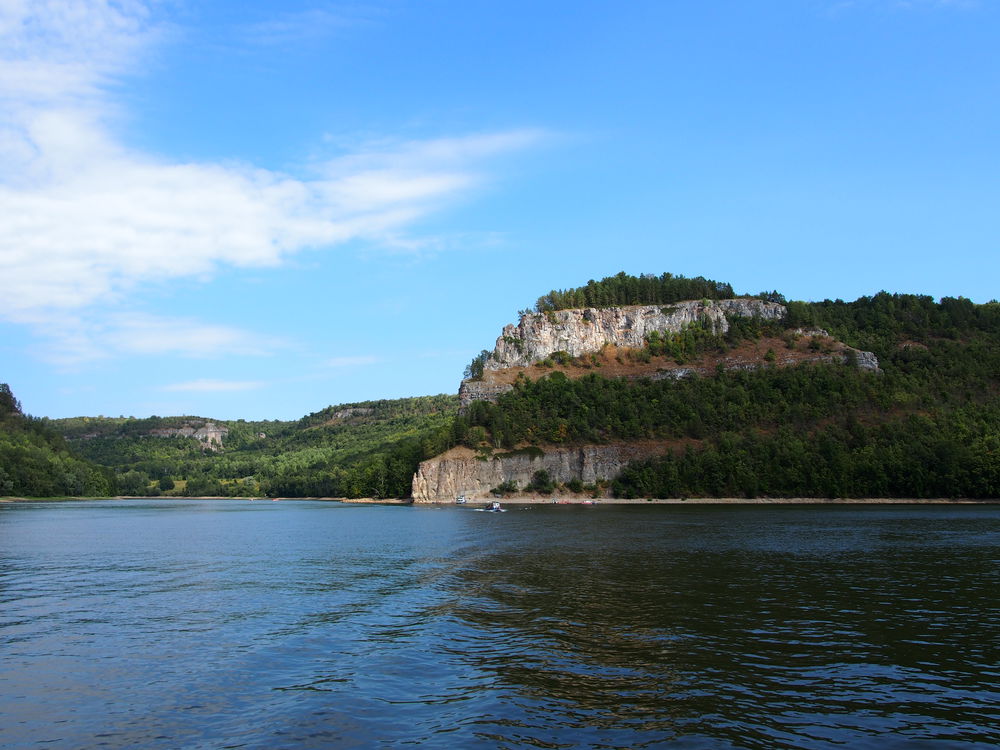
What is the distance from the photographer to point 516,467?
154m

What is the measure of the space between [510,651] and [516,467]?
13148 cm

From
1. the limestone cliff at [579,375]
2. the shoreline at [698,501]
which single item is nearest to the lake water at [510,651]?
the shoreline at [698,501]

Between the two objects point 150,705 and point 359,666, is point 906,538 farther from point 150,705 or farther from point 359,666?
point 150,705

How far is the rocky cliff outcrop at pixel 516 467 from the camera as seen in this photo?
151500mm

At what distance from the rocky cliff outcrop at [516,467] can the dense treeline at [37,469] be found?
9428cm

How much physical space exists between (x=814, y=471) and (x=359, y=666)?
12850cm

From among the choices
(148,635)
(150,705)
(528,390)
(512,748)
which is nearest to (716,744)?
(512,748)

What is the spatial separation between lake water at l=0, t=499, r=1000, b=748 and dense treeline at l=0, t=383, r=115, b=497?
460 feet

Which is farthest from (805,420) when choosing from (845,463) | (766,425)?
(845,463)

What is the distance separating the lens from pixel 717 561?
45.8 m

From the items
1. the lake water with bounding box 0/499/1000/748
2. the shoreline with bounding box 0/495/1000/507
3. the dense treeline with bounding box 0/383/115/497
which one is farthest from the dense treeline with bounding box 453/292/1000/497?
the dense treeline with bounding box 0/383/115/497

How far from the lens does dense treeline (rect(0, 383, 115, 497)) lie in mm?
164125

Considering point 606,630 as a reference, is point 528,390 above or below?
above

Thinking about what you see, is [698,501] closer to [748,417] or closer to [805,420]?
[748,417]
